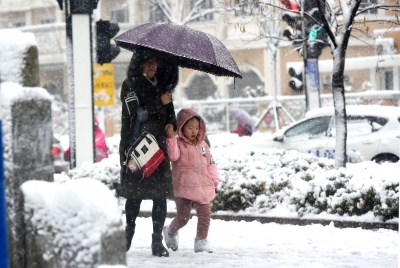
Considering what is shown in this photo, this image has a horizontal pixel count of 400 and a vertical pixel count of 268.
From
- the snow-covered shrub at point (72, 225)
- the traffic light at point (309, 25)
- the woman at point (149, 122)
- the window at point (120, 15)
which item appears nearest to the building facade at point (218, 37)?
the window at point (120, 15)

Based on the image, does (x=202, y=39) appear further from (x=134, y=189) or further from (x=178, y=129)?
(x=134, y=189)

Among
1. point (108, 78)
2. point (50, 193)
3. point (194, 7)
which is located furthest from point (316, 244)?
point (194, 7)

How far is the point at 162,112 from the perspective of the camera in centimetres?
658

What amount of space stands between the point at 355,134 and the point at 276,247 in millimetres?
7508

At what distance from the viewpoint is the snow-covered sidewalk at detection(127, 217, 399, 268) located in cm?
667

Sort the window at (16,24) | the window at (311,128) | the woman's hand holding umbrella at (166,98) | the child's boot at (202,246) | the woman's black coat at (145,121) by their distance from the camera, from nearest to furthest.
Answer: the woman's black coat at (145,121) < the woman's hand holding umbrella at (166,98) < the child's boot at (202,246) < the window at (311,128) < the window at (16,24)

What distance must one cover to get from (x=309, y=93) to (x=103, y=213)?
13274 mm

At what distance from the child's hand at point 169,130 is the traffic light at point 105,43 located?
5196 millimetres

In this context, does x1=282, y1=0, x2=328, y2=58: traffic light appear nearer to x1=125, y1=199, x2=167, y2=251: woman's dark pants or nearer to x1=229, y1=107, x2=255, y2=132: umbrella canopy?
x1=125, y1=199, x2=167, y2=251: woman's dark pants

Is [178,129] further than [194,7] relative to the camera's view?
No

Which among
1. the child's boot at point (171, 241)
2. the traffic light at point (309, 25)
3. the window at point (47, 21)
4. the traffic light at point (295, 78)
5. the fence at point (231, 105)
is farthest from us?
the window at point (47, 21)

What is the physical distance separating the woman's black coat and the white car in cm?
807

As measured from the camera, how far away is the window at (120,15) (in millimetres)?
39734

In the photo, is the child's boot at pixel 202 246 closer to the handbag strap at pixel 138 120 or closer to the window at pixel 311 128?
the handbag strap at pixel 138 120
